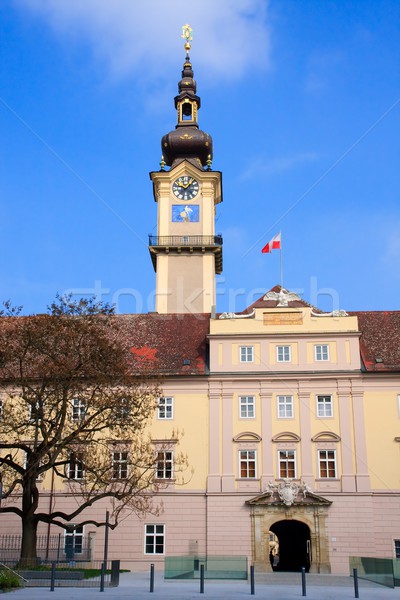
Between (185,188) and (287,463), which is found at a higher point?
(185,188)

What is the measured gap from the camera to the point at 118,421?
32.3 metres

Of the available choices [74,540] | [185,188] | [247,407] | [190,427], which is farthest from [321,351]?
[185,188]

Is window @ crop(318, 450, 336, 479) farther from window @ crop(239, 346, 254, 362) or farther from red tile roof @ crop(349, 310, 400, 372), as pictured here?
window @ crop(239, 346, 254, 362)

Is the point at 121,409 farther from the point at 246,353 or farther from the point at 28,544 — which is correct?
the point at 246,353

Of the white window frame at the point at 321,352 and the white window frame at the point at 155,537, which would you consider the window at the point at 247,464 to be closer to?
the white window frame at the point at 155,537

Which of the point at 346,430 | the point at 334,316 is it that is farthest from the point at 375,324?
the point at 346,430

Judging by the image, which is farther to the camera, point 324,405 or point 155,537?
point 324,405

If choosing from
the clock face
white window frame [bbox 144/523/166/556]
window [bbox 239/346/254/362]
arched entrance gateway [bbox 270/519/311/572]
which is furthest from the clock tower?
white window frame [bbox 144/523/166/556]

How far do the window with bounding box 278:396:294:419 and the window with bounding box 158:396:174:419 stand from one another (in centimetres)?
563

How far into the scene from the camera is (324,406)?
3850 cm

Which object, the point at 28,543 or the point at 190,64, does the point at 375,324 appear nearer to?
the point at 28,543

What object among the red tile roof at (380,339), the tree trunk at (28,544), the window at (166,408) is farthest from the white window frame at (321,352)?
the tree trunk at (28,544)

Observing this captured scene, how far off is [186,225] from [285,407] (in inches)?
732

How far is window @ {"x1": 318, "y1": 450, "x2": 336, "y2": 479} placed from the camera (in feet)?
122
